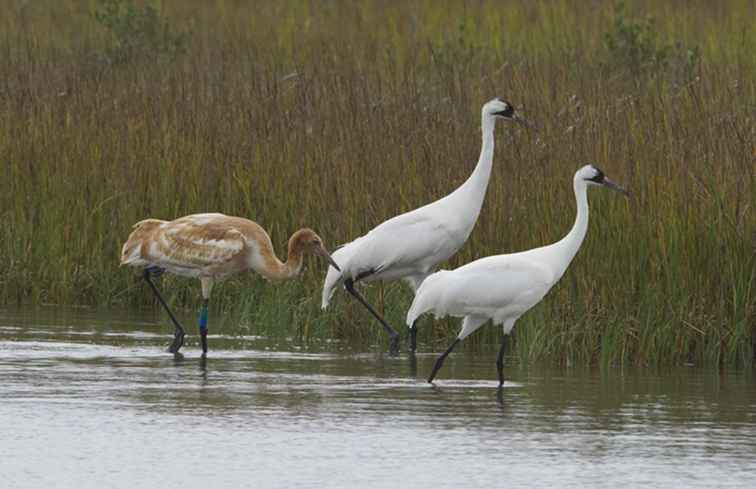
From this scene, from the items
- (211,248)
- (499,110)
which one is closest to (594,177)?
(499,110)

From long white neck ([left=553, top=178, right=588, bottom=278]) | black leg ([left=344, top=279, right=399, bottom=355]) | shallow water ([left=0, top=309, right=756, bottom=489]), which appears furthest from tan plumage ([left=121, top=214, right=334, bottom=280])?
long white neck ([left=553, top=178, right=588, bottom=278])

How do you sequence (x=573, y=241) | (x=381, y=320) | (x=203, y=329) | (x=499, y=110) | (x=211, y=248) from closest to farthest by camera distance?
1. (x=573, y=241)
2. (x=203, y=329)
3. (x=211, y=248)
4. (x=381, y=320)
5. (x=499, y=110)

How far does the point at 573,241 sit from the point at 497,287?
63 centimetres

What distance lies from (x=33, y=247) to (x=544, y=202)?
392cm

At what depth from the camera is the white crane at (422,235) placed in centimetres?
1190

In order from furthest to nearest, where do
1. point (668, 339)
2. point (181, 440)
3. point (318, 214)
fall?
point (318, 214) → point (668, 339) → point (181, 440)

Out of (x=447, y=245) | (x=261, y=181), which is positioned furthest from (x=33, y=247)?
(x=447, y=245)

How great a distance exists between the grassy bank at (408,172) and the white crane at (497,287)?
663 mm

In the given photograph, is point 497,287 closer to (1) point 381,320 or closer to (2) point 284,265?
(1) point 381,320

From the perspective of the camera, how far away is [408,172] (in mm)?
13297

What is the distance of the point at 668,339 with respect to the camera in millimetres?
10812

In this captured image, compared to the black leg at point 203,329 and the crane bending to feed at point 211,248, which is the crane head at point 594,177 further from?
the black leg at point 203,329

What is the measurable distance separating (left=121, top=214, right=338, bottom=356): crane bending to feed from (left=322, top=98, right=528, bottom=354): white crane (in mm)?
264

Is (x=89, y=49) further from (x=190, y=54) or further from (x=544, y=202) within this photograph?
(x=544, y=202)
